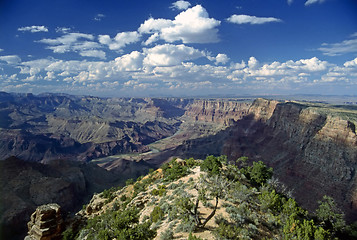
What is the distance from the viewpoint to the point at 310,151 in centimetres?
8769

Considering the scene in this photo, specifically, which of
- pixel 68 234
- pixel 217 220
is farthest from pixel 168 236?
pixel 68 234

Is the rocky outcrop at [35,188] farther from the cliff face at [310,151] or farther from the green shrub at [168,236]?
the cliff face at [310,151]

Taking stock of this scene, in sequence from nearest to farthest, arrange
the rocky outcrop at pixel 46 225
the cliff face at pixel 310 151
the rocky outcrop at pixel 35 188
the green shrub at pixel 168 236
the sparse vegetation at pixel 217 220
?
the green shrub at pixel 168 236 → the sparse vegetation at pixel 217 220 → the rocky outcrop at pixel 46 225 → the rocky outcrop at pixel 35 188 → the cliff face at pixel 310 151

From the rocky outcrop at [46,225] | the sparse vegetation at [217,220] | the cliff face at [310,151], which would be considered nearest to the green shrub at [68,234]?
the sparse vegetation at [217,220]

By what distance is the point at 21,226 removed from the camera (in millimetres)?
55750

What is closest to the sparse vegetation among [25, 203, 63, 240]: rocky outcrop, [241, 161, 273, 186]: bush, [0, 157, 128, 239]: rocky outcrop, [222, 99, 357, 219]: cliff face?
[25, 203, 63, 240]: rocky outcrop

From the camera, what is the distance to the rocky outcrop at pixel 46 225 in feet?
97.6

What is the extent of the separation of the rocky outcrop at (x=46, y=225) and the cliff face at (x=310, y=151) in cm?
7334

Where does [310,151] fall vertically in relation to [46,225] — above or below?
below

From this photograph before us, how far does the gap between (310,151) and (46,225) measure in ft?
324

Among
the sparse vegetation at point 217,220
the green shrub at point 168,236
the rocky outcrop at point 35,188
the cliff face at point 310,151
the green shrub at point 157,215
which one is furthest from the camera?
the cliff face at point 310,151

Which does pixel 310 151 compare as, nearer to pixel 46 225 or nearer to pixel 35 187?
pixel 46 225

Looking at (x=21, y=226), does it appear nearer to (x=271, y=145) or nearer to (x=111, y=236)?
(x=111, y=236)

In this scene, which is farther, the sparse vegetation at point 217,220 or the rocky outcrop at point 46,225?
the rocky outcrop at point 46,225
